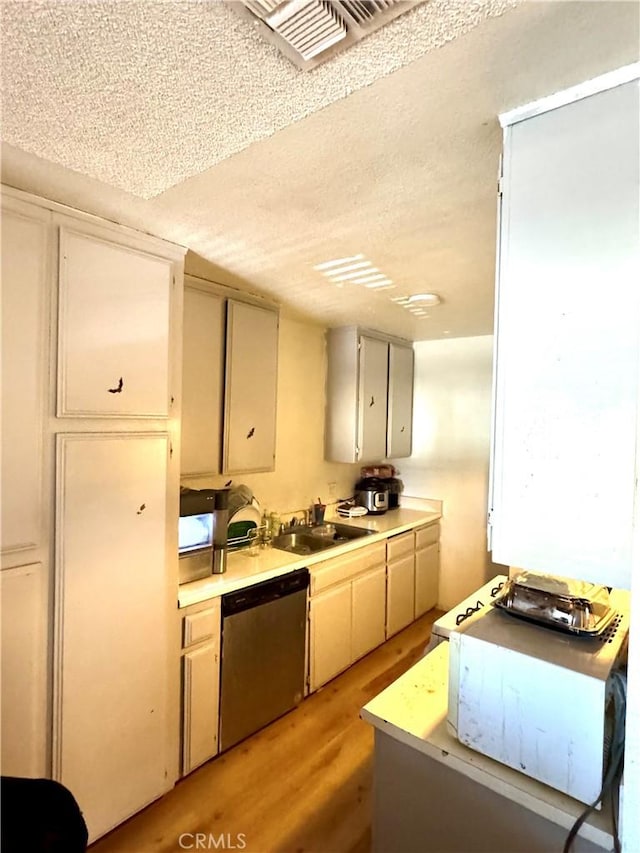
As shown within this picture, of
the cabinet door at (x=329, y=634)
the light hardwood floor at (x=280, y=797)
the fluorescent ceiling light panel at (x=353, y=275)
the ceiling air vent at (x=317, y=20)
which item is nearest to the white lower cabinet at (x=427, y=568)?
the cabinet door at (x=329, y=634)

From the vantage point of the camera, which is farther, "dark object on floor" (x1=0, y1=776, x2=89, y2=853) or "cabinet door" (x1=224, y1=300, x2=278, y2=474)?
"cabinet door" (x1=224, y1=300, x2=278, y2=474)

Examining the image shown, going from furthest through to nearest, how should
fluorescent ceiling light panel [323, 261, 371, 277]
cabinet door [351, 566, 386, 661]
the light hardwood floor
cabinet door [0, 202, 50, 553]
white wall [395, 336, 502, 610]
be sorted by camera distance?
white wall [395, 336, 502, 610] < cabinet door [351, 566, 386, 661] < fluorescent ceiling light panel [323, 261, 371, 277] < the light hardwood floor < cabinet door [0, 202, 50, 553]

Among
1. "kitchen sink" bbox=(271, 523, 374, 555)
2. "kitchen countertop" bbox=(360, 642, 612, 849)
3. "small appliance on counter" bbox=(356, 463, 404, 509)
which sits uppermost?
"small appliance on counter" bbox=(356, 463, 404, 509)

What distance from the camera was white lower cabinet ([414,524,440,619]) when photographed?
3.54 m

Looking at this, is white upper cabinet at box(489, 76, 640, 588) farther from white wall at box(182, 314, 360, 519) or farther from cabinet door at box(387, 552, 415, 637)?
cabinet door at box(387, 552, 415, 637)

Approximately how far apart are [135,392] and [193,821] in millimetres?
1744

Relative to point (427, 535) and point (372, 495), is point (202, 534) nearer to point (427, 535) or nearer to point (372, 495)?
point (372, 495)

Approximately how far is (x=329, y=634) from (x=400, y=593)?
34.3 inches

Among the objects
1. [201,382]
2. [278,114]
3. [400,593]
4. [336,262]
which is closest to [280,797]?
[400,593]

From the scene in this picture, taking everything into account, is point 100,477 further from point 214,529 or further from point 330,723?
point 330,723

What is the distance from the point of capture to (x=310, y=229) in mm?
1649

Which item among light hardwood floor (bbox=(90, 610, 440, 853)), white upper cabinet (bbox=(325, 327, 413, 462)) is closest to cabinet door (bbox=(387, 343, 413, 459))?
white upper cabinet (bbox=(325, 327, 413, 462))

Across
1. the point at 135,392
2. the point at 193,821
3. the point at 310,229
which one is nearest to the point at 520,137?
the point at 310,229

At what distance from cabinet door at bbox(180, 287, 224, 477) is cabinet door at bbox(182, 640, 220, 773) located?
2.92 feet
